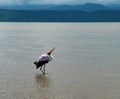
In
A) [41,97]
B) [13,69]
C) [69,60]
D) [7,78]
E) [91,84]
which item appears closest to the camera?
[41,97]

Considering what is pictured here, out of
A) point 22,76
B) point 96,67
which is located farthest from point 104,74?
point 22,76

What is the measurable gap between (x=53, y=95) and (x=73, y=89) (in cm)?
185

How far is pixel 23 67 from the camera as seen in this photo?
1176 inches

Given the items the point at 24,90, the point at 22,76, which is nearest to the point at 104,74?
the point at 22,76

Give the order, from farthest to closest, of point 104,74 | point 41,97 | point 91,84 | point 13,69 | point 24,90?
point 13,69, point 104,74, point 91,84, point 24,90, point 41,97

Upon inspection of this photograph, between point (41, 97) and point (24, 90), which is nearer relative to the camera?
point (41, 97)

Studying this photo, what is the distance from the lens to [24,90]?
2097 centimetres

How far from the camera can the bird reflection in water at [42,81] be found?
75.1 ft

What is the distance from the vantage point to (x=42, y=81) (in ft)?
79.1

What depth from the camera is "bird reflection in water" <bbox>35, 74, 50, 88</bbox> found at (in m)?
22.9

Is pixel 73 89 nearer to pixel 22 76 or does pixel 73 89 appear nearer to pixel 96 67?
pixel 22 76

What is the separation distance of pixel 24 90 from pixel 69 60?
44.5 ft

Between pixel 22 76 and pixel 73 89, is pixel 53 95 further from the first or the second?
pixel 22 76

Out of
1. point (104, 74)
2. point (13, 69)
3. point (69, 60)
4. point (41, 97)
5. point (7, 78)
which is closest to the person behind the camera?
point (41, 97)
